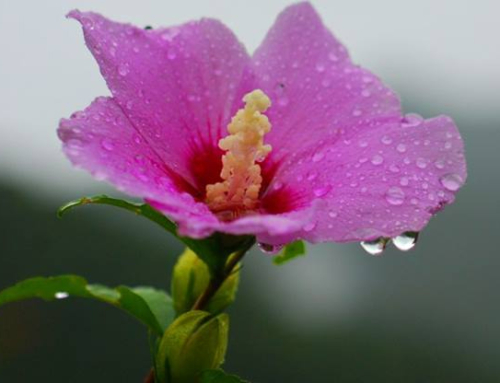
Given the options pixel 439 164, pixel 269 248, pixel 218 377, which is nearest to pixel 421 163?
pixel 439 164

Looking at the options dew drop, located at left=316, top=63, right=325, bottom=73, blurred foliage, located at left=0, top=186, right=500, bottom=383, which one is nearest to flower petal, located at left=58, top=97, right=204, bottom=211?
dew drop, located at left=316, top=63, right=325, bottom=73

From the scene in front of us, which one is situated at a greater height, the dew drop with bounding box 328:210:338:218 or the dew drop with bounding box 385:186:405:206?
the dew drop with bounding box 385:186:405:206

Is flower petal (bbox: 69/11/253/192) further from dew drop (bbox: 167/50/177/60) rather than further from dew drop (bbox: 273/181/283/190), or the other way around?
dew drop (bbox: 273/181/283/190)

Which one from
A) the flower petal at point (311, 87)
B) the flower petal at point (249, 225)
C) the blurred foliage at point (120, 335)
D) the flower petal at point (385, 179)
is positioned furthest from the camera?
the blurred foliage at point (120, 335)

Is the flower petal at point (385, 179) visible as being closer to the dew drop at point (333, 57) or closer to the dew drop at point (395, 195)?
the dew drop at point (395, 195)

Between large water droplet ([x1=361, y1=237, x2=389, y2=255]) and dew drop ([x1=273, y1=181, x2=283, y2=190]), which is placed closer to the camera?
large water droplet ([x1=361, y1=237, x2=389, y2=255])

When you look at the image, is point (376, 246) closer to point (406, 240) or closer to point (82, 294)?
point (406, 240)

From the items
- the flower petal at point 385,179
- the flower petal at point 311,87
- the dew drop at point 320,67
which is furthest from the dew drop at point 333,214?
the dew drop at point 320,67
